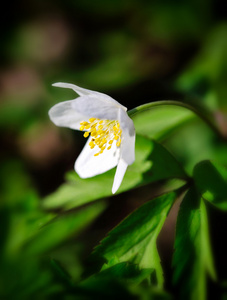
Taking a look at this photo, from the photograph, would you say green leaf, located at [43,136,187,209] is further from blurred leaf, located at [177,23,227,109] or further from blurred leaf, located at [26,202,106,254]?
blurred leaf, located at [177,23,227,109]

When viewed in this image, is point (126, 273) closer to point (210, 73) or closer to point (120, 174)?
point (120, 174)

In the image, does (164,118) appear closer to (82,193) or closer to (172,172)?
(172,172)

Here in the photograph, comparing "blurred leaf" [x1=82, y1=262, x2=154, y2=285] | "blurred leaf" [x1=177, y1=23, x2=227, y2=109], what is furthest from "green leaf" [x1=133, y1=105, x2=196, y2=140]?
"blurred leaf" [x1=82, y1=262, x2=154, y2=285]

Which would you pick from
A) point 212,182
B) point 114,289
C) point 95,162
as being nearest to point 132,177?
point 95,162

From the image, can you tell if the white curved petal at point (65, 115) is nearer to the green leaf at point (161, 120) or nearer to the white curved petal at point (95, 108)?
the white curved petal at point (95, 108)

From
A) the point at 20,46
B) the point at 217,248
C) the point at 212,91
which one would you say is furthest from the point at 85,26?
the point at 217,248
